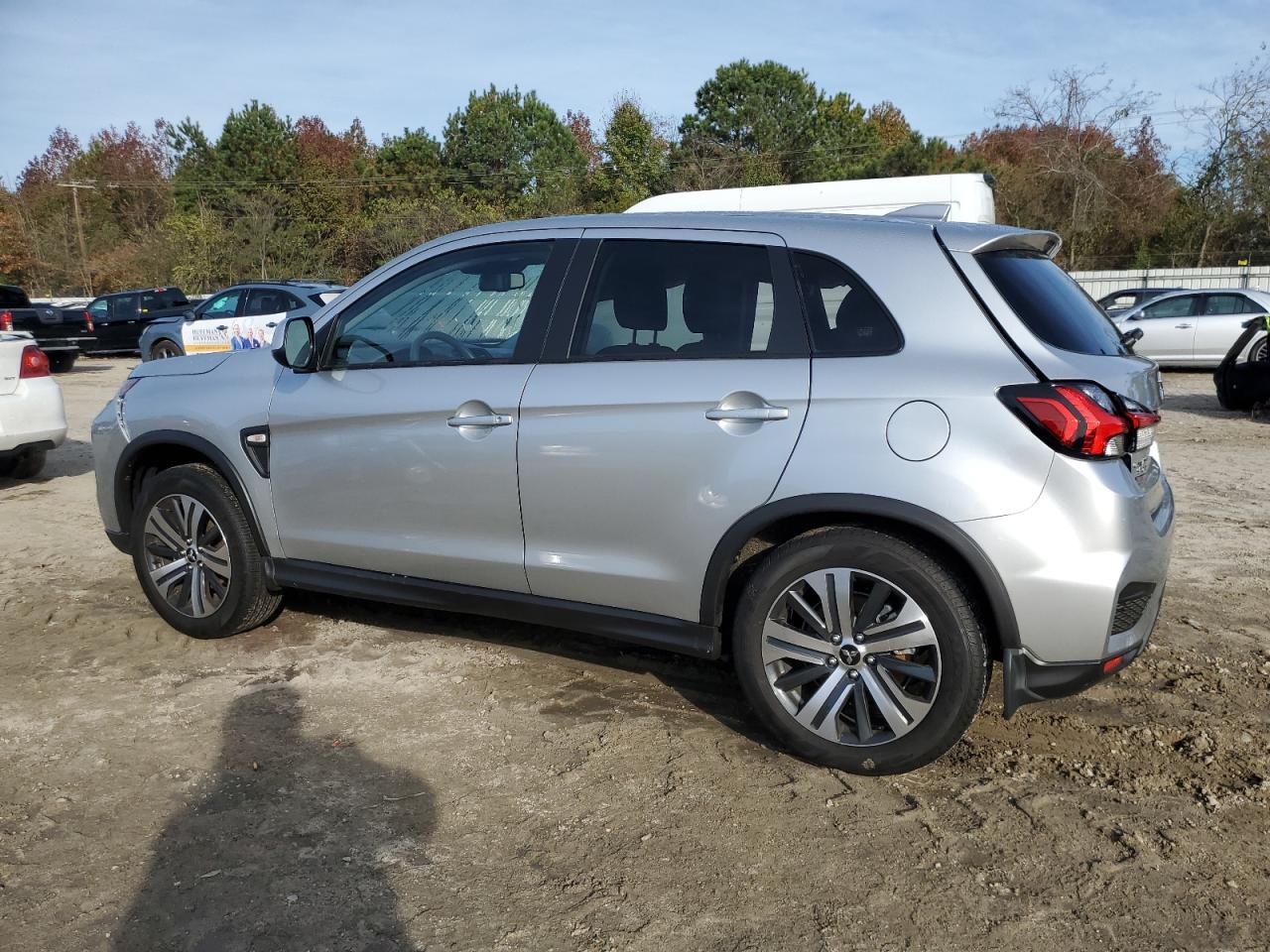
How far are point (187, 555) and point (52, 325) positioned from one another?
60.8 ft

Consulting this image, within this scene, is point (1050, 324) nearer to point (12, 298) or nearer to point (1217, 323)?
point (1217, 323)

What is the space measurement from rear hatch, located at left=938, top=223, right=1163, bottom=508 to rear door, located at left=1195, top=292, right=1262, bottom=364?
1507 cm

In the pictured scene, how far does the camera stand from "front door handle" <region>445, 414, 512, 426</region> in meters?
3.85

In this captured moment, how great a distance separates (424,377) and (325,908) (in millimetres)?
2022

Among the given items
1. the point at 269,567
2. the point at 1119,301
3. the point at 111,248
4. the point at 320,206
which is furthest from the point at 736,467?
the point at 111,248

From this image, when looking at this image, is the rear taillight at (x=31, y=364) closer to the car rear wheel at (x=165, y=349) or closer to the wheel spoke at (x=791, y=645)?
the wheel spoke at (x=791, y=645)

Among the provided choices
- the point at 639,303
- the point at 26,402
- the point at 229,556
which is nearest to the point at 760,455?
the point at 639,303

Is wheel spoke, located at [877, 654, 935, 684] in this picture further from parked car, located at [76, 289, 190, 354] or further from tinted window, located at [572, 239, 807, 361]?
parked car, located at [76, 289, 190, 354]

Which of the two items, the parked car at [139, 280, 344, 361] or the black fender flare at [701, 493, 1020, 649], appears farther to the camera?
the parked car at [139, 280, 344, 361]

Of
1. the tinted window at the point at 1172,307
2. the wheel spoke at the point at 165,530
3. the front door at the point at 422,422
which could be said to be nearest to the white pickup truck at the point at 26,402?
the wheel spoke at the point at 165,530

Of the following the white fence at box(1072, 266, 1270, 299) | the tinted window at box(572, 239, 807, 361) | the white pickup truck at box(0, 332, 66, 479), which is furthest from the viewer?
the white fence at box(1072, 266, 1270, 299)

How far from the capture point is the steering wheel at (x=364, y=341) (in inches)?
170

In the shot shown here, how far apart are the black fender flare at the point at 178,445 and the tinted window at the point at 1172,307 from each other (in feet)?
54.0

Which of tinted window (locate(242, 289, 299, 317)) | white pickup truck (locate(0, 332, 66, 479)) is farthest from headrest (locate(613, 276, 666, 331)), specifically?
tinted window (locate(242, 289, 299, 317))
